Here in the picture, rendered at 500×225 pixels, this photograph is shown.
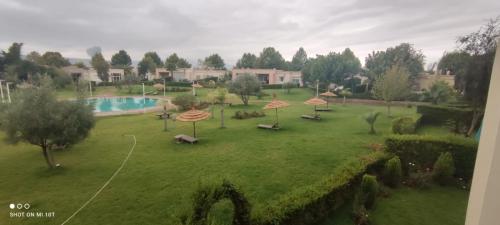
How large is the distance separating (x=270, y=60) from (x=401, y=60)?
128 feet

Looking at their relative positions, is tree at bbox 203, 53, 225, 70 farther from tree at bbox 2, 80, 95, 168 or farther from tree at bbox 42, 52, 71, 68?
tree at bbox 2, 80, 95, 168

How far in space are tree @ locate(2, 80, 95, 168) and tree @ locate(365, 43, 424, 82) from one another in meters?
42.2

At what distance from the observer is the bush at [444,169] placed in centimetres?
866

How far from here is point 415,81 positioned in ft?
139

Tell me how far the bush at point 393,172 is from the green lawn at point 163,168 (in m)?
1.77

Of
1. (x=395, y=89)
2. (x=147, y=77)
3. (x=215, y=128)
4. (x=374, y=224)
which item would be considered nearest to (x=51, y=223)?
(x=374, y=224)

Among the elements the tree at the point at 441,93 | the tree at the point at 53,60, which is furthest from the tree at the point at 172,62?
the tree at the point at 441,93

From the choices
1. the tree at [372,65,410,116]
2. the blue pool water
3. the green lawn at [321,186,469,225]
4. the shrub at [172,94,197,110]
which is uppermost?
the tree at [372,65,410,116]

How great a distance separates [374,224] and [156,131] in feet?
44.0

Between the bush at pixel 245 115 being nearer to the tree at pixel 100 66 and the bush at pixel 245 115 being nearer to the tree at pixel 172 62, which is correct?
the tree at pixel 100 66

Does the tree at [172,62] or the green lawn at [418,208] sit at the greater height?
the tree at [172,62]

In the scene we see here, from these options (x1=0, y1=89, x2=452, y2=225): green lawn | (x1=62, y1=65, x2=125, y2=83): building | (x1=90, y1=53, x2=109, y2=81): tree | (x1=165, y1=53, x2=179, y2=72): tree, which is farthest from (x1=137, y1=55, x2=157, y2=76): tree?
(x1=0, y1=89, x2=452, y2=225): green lawn

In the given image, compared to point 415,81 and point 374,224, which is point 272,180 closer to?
point 374,224

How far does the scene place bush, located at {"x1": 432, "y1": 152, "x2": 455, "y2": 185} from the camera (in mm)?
8664
